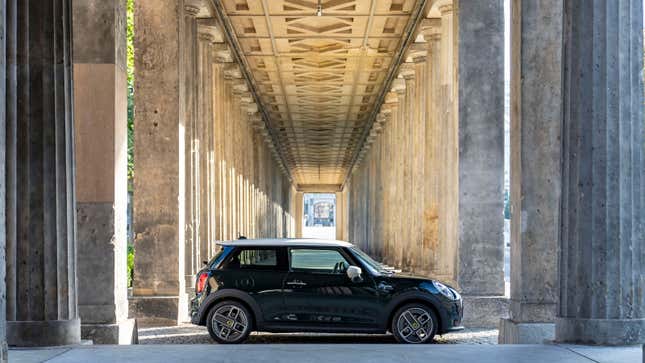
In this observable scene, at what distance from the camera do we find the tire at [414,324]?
1292 centimetres

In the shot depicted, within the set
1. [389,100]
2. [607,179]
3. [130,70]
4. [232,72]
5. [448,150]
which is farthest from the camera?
[389,100]

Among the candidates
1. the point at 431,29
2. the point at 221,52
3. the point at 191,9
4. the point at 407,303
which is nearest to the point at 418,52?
the point at 431,29

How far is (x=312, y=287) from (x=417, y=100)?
1746 centimetres

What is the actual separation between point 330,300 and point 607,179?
16.1 feet

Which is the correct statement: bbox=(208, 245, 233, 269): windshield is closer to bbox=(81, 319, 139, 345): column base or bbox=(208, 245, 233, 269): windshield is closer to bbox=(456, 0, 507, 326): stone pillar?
bbox=(81, 319, 139, 345): column base

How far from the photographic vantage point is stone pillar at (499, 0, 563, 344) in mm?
11852

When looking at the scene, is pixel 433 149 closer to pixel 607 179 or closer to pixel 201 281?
pixel 201 281

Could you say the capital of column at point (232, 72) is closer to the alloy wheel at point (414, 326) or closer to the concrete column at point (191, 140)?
the concrete column at point (191, 140)

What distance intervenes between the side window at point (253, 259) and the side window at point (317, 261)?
0.87 ft

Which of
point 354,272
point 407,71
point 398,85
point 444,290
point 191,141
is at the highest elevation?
point 407,71

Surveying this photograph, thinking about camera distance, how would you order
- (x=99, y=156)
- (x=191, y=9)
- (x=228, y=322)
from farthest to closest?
(x=191, y=9) < (x=228, y=322) < (x=99, y=156)

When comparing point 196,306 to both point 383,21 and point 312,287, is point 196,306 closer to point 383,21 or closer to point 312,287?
point 312,287

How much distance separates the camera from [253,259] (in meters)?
13.5

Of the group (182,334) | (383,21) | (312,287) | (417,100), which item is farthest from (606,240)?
(417,100)
